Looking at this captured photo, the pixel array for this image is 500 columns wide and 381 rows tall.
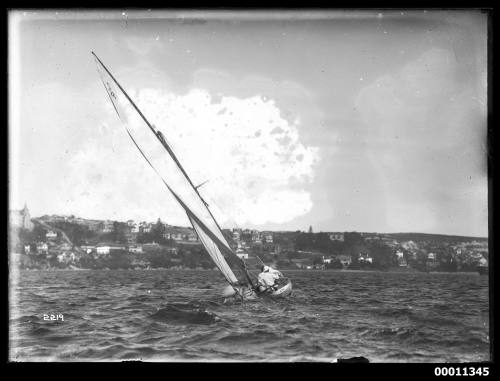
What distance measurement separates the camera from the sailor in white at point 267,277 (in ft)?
26.1

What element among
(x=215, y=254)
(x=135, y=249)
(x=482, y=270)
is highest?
(x=135, y=249)

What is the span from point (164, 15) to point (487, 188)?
508 cm

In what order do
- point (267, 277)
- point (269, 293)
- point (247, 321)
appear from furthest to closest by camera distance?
point (269, 293)
point (267, 277)
point (247, 321)

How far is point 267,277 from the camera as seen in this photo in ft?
26.7

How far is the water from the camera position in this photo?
22.8ft

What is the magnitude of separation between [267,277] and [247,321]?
A: 0.84m

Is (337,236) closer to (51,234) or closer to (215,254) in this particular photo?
(215,254)

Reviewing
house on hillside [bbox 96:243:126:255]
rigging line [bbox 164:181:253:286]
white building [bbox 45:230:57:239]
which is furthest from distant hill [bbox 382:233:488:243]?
white building [bbox 45:230:57:239]

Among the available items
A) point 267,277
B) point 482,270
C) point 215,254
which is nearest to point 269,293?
point 267,277

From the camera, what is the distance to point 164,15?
711 cm

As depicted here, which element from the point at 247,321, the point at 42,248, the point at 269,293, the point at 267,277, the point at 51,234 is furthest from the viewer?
the point at 269,293

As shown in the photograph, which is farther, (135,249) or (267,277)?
(267,277)

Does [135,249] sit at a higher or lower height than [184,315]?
higher

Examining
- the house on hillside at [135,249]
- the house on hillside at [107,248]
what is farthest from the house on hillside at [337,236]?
the house on hillside at [107,248]
